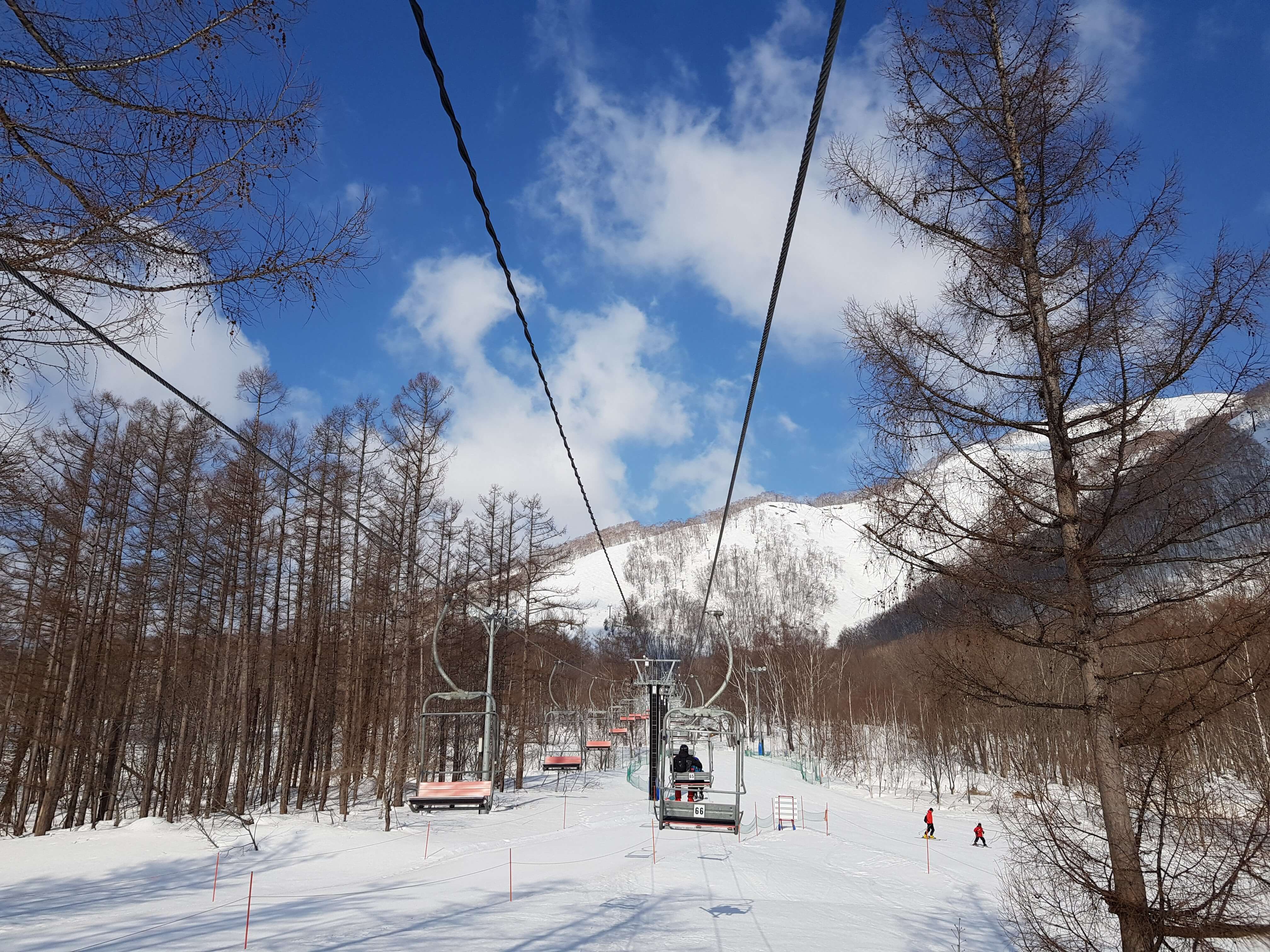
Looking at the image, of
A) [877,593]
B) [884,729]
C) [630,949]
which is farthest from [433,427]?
[884,729]

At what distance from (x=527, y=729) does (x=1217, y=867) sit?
3085 cm

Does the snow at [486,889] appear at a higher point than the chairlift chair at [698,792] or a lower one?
lower

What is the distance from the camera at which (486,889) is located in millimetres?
13867

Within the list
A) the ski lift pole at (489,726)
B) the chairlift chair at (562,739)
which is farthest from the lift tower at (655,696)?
the ski lift pole at (489,726)

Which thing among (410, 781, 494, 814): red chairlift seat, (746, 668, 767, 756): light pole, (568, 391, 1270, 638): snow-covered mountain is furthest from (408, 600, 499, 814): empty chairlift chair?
(746, 668, 767, 756): light pole

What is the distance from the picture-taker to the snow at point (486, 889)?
10773mm

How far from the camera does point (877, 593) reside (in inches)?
270

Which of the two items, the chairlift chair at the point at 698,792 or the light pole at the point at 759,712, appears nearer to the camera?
the chairlift chair at the point at 698,792

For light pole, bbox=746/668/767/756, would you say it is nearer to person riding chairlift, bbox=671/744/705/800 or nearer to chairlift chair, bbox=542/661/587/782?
chairlift chair, bbox=542/661/587/782

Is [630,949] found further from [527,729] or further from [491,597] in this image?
[527,729]

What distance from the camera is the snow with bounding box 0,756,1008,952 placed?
424 inches

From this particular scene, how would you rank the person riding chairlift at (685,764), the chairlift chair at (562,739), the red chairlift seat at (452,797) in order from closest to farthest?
the person riding chairlift at (685,764) → the red chairlift seat at (452,797) → the chairlift chair at (562,739)

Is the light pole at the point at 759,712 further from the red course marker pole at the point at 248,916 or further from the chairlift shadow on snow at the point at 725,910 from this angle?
the red course marker pole at the point at 248,916

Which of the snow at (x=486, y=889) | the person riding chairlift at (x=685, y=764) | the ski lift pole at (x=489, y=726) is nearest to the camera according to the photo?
the snow at (x=486, y=889)
